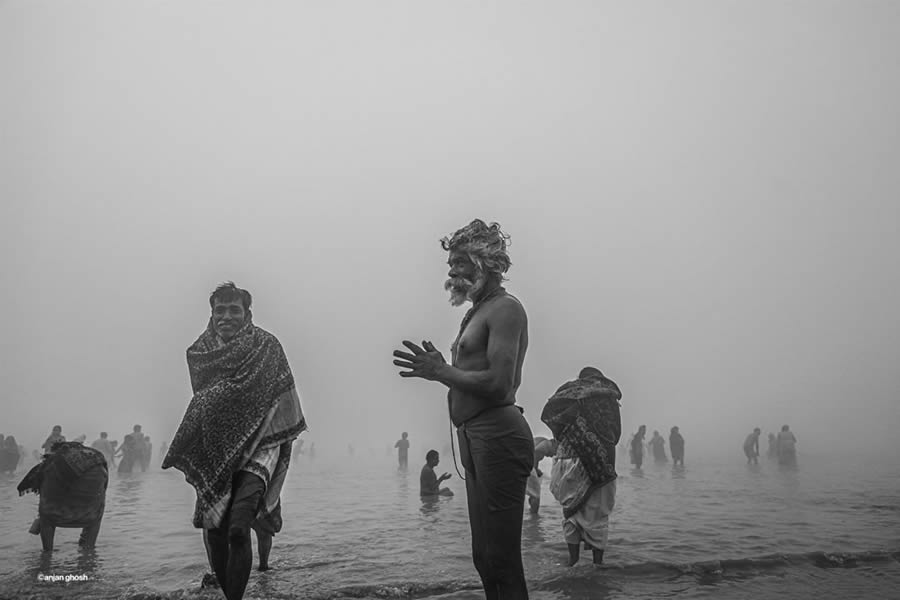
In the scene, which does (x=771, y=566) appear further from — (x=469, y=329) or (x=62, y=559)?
(x=62, y=559)

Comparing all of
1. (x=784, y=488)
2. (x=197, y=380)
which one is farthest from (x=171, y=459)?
(x=784, y=488)

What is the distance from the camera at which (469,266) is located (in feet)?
10.9

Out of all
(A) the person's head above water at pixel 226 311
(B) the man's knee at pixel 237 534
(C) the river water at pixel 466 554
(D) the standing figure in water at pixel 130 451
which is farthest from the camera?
(D) the standing figure in water at pixel 130 451

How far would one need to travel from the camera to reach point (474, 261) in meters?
3.32

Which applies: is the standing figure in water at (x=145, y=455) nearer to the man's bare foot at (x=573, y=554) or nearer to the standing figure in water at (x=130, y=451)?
the standing figure in water at (x=130, y=451)

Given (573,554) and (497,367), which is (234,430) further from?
(573,554)

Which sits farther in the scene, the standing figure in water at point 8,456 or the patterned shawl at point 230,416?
the standing figure in water at point 8,456

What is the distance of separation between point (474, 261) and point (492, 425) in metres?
0.85

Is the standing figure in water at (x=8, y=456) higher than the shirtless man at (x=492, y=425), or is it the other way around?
the shirtless man at (x=492, y=425)

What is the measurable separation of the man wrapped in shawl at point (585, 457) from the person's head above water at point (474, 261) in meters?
3.72

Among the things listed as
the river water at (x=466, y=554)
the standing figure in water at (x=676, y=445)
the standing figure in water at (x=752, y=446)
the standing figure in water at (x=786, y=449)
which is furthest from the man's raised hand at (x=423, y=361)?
the standing figure in water at (x=752, y=446)

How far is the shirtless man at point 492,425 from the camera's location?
2.88 m

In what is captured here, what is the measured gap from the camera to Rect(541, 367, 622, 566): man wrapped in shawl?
648 cm

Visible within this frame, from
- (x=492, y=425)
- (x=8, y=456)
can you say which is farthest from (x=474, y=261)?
(x=8, y=456)
